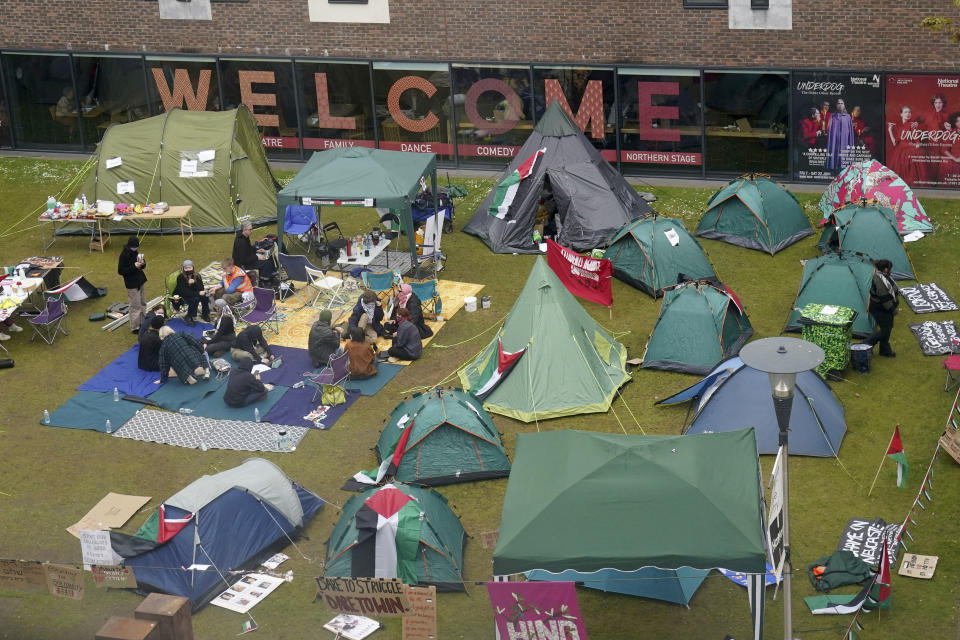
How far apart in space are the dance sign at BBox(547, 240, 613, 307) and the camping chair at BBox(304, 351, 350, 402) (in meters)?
4.56

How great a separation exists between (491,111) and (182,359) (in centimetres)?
1133

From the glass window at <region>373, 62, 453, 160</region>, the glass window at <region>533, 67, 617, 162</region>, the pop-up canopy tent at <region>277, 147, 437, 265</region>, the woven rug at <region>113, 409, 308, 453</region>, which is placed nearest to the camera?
the woven rug at <region>113, 409, 308, 453</region>

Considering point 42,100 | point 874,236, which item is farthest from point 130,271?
point 874,236

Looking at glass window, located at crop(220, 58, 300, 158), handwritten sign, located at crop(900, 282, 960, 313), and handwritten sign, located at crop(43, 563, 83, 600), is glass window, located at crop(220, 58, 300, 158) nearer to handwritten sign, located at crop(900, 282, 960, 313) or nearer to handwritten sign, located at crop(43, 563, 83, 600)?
handwritten sign, located at crop(900, 282, 960, 313)

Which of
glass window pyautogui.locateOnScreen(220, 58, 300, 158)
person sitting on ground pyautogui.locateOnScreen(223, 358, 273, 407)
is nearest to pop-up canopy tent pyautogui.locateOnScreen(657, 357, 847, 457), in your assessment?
person sitting on ground pyautogui.locateOnScreen(223, 358, 273, 407)

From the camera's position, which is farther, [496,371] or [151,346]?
[151,346]

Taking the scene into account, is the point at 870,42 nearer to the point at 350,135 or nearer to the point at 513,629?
the point at 350,135

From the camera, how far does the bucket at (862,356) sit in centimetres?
1800

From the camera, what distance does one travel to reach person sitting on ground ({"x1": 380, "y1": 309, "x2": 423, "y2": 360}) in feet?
62.6

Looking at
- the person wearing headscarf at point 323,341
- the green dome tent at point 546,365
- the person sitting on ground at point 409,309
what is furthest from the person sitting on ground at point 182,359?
the green dome tent at point 546,365

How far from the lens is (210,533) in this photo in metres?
13.8

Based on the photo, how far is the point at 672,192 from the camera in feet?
85.1

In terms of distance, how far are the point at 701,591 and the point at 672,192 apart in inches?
546

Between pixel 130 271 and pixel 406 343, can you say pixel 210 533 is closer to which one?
pixel 406 343
